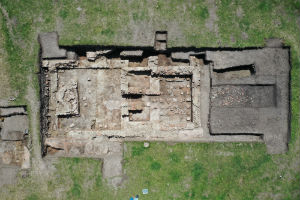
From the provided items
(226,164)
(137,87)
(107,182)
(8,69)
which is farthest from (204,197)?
(8,69)

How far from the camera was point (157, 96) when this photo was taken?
744 cm

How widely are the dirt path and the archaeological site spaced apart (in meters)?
0.17

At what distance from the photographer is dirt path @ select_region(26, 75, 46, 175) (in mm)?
6895

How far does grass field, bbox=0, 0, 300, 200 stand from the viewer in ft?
22.1

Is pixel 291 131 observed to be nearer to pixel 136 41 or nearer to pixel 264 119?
pixel 264 119

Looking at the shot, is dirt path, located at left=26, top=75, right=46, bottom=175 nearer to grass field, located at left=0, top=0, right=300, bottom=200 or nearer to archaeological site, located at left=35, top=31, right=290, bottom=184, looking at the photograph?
archaeological site, located at left=35, top=31, right=290, bottom=184

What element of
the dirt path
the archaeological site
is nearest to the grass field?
the archaeological site

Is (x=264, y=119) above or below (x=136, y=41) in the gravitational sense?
below

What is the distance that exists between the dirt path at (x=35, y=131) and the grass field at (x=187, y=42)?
2.36ft

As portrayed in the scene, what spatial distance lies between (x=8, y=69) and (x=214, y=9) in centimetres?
594

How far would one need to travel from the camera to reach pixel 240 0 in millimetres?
6777

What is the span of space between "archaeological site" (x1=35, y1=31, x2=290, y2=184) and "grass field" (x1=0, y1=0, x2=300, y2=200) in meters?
0.24

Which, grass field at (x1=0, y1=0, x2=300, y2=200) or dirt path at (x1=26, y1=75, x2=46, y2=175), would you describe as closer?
grass field at (x1=0, y1=0, x2=300, y2=200)

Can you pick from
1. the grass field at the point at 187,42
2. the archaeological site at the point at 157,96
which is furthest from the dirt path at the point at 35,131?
the grass field at the point at 187,42
